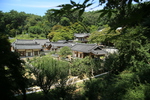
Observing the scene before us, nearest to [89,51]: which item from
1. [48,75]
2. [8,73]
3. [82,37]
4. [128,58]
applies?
[128,58]

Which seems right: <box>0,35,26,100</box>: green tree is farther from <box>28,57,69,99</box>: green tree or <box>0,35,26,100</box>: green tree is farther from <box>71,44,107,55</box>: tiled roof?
<box>71,44,107,55</box>: tiled roof

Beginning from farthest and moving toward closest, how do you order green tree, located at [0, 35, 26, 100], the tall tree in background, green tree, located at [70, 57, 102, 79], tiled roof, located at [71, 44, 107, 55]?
tiled roof, located at [71, 44, 107, 55] < green tree, located at [70, 57, 102, 79] < green tree, located at [0, 35, 26, 100] < the tall tree in background

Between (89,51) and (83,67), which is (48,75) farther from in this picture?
(89,51)

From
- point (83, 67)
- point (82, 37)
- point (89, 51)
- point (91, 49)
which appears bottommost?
point (83, 67)

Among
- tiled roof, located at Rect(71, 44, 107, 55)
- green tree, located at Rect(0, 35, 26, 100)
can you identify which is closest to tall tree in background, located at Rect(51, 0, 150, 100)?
green tree, located at Rect(0, 35, 26, 100)

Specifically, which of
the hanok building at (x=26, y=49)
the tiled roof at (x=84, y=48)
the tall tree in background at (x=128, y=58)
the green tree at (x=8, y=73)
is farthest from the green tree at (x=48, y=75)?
the hanok building at (x=26, y=49)

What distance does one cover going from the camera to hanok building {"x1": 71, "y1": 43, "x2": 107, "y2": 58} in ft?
50.5

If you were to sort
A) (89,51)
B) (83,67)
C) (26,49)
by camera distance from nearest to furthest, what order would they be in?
(83,67)
(89,51)
(26,49)

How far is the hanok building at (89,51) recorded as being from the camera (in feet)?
50.5

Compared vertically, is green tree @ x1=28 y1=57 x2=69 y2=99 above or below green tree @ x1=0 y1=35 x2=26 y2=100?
below

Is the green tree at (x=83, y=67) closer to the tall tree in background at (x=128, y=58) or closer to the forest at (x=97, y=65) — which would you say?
the forest at (x=97, y=65)

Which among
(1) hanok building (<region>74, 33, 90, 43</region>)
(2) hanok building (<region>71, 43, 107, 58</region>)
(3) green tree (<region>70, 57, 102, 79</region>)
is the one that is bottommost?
(3) green tree (<region>70, 57, 102, 79</region>)

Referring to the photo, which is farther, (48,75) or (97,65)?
(97,65)

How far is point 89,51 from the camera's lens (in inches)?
613
